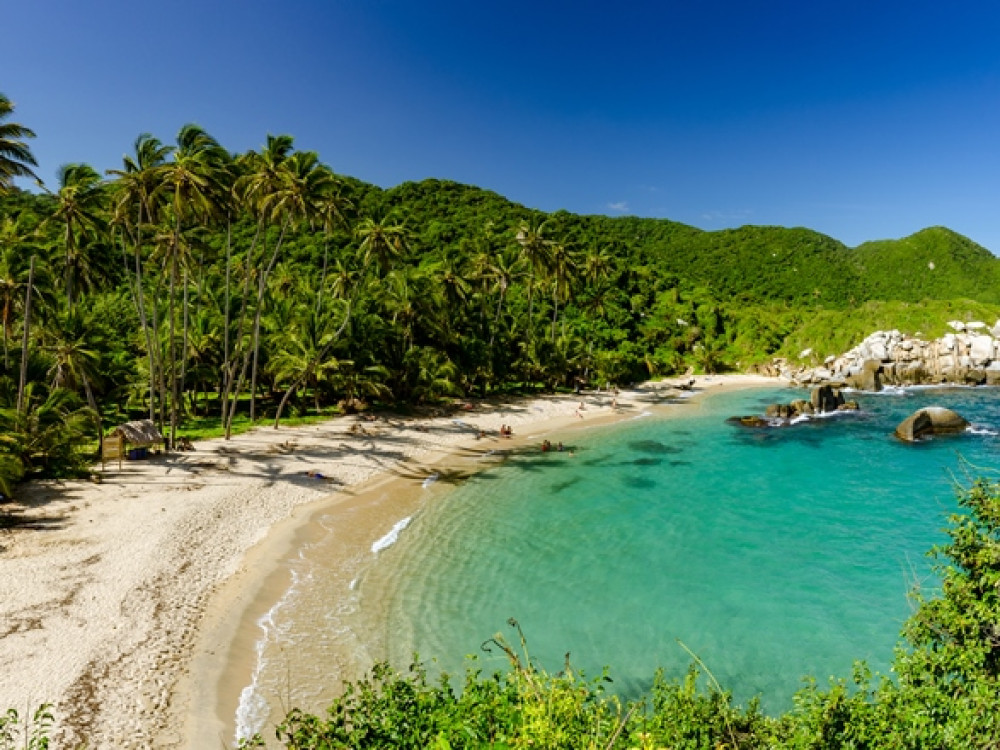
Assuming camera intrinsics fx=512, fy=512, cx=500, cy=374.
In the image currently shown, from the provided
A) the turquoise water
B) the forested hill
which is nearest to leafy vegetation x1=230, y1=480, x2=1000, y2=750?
the turquoise water

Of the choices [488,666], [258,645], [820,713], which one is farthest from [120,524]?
[820,713]

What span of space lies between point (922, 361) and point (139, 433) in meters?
88.5

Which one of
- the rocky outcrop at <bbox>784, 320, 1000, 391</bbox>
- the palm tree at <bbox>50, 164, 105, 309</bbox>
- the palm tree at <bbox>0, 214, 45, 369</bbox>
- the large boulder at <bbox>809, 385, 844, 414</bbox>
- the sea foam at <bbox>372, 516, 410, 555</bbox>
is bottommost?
the sea foam at <bbox>372, 516, 410, 555</bbox>

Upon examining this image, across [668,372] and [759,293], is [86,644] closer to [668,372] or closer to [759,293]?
[668,372]

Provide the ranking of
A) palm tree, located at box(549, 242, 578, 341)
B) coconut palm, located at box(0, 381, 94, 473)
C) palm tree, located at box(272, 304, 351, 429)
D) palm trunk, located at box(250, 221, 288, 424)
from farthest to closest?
palm tree, located at box(549, 242, 578, 341), palm tree, located at box(272, 304, 351, 429), palm trunk, located at box(250, 221, 288, 424), coconut palm, located at box(0, 381, 94, 473)

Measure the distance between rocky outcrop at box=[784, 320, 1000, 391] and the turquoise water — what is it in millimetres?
35231

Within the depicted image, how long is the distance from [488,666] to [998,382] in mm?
82470

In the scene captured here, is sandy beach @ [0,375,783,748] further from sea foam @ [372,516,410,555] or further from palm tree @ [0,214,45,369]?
palm tree @ [0,214,45,369]

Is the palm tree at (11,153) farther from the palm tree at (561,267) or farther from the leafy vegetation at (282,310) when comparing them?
the palm tree at (561,267)

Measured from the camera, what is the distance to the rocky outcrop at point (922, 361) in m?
67.1

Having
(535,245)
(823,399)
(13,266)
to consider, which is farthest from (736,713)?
(823,399)

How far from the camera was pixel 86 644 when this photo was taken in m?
12.3

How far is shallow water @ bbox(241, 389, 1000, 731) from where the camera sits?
1403cm

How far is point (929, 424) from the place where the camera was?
4100cm
